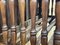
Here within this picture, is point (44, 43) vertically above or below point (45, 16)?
below

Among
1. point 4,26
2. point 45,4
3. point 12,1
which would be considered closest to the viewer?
point 45,4

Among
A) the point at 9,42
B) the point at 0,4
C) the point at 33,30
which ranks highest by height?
Answer: the point at 0,4

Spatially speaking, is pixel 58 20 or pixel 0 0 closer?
pixel 58 20

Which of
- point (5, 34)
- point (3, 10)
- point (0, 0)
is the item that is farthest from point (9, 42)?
point (0, 0)

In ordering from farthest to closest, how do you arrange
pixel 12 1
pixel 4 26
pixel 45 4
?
1. pixel 4 26
2. pixel 12 1
3. pixel 45 4

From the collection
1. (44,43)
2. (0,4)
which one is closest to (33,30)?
(44,43)

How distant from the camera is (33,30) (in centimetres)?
113

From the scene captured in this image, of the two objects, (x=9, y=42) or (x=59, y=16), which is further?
(x=9, y=42)

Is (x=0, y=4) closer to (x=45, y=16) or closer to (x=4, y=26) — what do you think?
(x=4, y=26)

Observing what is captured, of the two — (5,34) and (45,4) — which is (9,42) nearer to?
(5,34)

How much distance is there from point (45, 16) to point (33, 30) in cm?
14

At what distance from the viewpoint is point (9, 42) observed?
1.31 meters

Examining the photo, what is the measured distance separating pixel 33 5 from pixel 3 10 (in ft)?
0.98

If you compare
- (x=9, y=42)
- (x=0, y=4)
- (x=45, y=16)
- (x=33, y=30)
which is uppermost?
(x=0, y=4)
